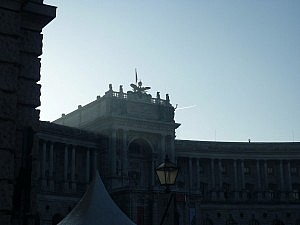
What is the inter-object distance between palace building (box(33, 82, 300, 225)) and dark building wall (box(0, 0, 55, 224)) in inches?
1771

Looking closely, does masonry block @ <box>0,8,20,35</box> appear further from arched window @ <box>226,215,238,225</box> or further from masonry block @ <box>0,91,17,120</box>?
arched window @ <box>226,215,238,225</box>

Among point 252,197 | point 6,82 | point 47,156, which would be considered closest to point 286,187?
point 252,197

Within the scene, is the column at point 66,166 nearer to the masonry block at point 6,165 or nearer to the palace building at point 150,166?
the palace building at point 150,166

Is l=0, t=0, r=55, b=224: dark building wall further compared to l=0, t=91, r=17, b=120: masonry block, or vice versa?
l=0, t=91, r=17, b=120: masonry block

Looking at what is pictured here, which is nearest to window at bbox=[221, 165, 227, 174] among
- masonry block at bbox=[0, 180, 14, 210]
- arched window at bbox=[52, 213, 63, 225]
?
arched window at bbox=[52, 213, 63, 225]

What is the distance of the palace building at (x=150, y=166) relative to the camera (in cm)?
6850

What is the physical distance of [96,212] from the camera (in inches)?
1126

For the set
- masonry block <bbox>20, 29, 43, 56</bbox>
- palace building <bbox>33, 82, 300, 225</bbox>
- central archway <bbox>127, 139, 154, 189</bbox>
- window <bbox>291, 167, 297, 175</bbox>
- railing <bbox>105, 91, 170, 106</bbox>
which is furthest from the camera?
window <bbox>291, 167, 297, 175</bbox>

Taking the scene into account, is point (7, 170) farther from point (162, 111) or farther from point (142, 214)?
point (162, 111)

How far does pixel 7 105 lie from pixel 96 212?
56.6 feet

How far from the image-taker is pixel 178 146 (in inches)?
3219

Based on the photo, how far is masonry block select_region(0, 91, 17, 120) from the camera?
12133mm

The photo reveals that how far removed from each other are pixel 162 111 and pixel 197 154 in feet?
34.1

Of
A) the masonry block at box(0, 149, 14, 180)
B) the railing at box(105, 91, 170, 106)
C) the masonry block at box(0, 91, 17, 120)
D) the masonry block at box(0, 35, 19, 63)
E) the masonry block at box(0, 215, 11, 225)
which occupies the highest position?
the railing at box(105, 91, 170, 106)
